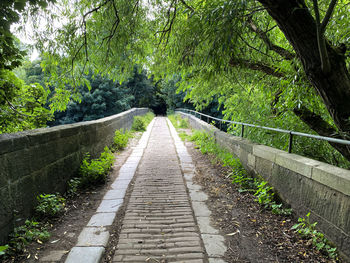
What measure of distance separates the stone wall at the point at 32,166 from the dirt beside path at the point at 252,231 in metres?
2.31

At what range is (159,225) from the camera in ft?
9.21

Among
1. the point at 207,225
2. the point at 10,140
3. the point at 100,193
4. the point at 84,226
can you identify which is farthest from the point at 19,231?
the point at 207,225

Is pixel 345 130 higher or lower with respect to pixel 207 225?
higher

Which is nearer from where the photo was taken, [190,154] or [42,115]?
[42,115]

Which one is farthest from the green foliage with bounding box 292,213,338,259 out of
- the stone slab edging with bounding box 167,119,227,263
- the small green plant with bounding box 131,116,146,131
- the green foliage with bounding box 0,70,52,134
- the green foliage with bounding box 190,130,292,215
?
the small green plant with bounding box 131,116,146,131

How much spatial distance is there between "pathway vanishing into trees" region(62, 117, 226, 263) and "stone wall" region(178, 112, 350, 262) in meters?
1.08

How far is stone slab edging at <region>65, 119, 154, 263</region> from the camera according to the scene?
7.20 ft

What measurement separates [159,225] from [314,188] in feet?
6.19

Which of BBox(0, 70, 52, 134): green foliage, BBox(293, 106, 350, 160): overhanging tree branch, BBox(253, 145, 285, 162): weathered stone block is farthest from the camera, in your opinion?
BBox(293, 106, 350, 160): overhanging tree branch

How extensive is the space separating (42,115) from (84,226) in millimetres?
2313

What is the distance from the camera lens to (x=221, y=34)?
2.24 meters

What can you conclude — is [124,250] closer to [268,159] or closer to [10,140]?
[10,140]

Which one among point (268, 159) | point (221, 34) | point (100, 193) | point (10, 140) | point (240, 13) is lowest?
point (100, 193)

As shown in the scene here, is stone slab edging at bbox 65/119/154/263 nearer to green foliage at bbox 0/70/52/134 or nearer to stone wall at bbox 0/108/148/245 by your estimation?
stone wall at bbox 0/108/148/245
